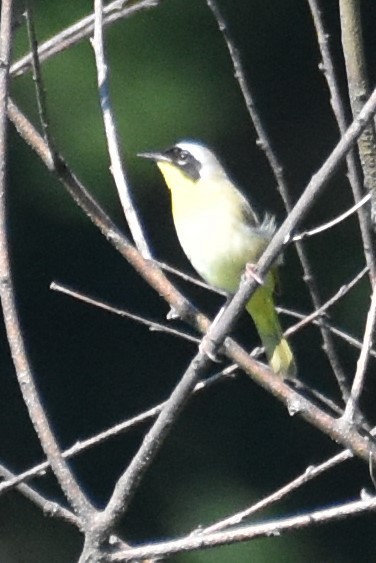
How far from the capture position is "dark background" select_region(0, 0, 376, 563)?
18.7 ft

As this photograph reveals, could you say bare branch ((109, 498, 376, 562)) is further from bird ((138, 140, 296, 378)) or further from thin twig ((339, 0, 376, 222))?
bird ((138, 140, 296, 378))

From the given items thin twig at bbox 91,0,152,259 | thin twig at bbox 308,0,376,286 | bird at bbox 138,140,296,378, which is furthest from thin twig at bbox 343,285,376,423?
bird at bbox 138,140,296,378

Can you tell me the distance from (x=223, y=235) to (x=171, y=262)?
8.09 feet

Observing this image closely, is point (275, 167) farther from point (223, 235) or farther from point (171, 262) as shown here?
point (171, 262)

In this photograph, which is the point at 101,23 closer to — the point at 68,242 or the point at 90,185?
the point at 90,185

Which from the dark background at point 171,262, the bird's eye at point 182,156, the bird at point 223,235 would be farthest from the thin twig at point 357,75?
the dark background at point 171,262

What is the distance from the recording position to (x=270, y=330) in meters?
3.24

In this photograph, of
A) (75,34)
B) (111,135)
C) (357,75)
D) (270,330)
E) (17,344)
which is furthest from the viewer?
(270,330)

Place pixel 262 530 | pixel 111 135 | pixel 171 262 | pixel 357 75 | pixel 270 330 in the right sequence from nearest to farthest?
pixel 262 530
pixel 111 135
pixel 357 75
pixel 270 330
pixel 171 262

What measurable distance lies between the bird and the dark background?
2.18 m

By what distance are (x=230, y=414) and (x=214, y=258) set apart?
3270mm

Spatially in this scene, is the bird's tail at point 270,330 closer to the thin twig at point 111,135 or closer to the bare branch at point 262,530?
the thin twig at point 111,135

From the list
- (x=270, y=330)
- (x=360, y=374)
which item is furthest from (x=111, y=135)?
(x=270, y=330)

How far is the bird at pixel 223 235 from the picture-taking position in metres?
3.13
